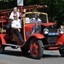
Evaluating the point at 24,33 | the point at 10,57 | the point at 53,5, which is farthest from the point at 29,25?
the point at 53,5

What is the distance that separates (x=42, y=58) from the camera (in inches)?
619

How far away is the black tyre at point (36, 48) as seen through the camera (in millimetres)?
15109

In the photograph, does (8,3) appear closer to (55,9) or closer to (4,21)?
Result: (55,9)

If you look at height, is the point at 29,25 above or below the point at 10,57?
above

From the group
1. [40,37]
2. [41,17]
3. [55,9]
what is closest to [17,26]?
[41,17]

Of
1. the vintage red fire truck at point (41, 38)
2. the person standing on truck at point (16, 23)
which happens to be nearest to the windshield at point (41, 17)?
the vintage red fire truck at point (41, 38)

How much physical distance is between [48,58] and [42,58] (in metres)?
0.25

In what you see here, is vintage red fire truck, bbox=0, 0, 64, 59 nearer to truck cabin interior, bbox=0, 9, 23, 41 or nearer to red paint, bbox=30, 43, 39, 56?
red paint, bbox=30, 43, 39, 56

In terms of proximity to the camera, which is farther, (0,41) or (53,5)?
(53,5)

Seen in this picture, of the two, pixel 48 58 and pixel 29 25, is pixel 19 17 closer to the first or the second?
pixel 29 25

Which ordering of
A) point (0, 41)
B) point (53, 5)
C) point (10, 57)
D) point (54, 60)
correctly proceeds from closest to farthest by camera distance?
1. point (54, 60)
2. point (10, 57)
3. point (0, 41)
4. point (53, 5)

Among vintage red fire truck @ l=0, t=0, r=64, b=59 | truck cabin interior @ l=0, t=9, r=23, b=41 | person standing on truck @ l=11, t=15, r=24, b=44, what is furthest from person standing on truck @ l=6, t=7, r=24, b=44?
truck cabin interior @ l=0, t=9, r=23, b=41

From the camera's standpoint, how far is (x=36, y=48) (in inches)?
603

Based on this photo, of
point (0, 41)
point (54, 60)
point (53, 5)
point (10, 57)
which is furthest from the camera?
point (53, 5)
